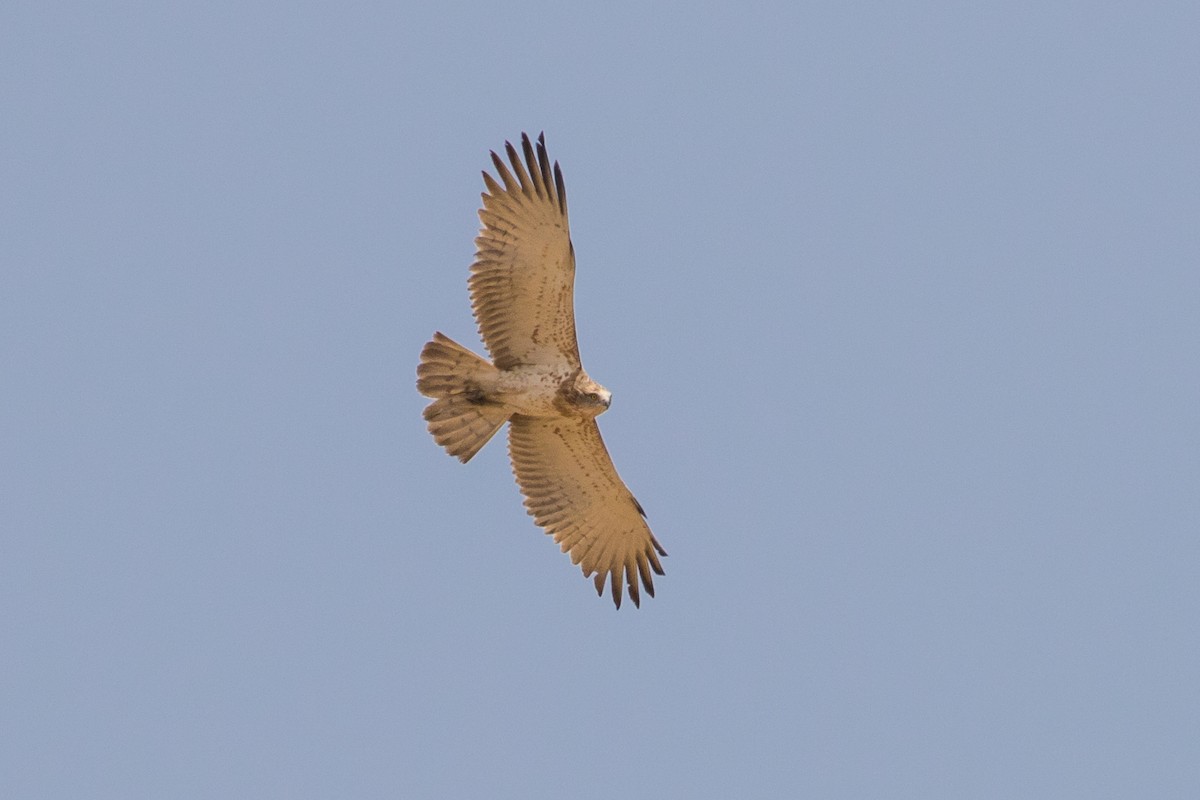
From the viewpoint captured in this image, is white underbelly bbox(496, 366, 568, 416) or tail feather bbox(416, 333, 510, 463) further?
white underbelly bbox(496, 366, 568, 416)

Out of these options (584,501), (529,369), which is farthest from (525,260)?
(584,501)

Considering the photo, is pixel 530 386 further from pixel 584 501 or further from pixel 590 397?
pixel 584 501

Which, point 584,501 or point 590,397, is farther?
point 584,501

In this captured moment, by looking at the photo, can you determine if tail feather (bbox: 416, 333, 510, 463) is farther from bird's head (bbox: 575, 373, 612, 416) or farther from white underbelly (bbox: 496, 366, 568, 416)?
bird's head (bbox: 575, 373, 612, 416)

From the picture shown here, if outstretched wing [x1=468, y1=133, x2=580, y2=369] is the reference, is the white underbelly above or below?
below

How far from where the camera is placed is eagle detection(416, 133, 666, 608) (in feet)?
47.2

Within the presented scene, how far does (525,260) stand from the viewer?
14.4 meters

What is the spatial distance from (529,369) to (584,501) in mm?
1525

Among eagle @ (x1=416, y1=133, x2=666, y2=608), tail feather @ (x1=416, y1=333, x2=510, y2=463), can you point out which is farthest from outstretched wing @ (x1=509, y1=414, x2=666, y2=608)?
tail feather @ (x1=416, y1=333, x2=510, y2=463)

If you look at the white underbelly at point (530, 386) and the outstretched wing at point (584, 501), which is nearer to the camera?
the white underbelly at point (530, 386)

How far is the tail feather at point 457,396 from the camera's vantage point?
14625 mm

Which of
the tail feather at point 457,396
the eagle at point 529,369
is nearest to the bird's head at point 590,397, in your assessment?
the eagle at point 529,369

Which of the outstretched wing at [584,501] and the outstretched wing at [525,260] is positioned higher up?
the outstretched wing at [525,260]

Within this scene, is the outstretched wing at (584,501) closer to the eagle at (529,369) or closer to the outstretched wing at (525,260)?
the eagle at (529,369)
